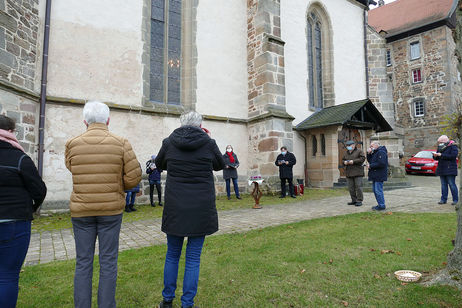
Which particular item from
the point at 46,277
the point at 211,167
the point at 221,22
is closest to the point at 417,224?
the point at 211,167

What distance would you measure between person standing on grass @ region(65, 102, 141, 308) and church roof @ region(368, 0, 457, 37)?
96.7ft

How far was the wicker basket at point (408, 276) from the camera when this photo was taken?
2844 millimetres

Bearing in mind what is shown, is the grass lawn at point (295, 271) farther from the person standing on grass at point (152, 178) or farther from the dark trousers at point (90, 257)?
the person standing on grass at point (152, 178)

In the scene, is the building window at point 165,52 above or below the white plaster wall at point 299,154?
above

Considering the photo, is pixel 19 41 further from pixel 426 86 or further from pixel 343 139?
pixel 426 86

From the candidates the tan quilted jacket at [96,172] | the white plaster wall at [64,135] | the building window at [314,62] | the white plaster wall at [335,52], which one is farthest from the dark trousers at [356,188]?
the building window at [314,62]

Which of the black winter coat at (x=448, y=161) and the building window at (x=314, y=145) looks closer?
the black winter coat at (x=448, y=161)

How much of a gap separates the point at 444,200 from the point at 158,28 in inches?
417

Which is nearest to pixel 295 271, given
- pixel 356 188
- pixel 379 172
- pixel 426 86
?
pixel 379 172

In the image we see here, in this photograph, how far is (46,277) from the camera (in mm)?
3219

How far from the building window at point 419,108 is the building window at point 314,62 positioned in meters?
15.7

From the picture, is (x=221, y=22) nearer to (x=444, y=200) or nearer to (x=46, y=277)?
(x=444, y=200)

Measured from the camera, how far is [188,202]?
2393 mm

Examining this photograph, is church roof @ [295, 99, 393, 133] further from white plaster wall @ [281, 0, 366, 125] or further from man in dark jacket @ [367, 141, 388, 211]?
man in dark jacket @ [367, 141, 388, 211]
